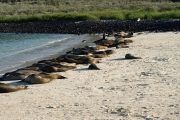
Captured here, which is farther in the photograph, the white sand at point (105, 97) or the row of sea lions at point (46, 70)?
the row of sea lions at point (46, 70)

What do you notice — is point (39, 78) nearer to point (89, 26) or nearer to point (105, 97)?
point (105, 97)

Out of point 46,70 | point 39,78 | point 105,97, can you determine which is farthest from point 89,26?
point 105,97

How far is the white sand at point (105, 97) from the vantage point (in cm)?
1135

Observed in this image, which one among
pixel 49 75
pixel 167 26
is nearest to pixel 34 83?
pixel 49 75

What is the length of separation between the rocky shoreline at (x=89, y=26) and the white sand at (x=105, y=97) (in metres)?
28.6

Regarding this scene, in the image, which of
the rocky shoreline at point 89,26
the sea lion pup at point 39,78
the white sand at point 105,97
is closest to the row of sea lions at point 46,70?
the sea lion pup at point 39,78

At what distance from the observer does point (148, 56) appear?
23328mm

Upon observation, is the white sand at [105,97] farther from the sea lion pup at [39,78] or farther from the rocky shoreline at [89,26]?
the rocky shoreline at [89,26]

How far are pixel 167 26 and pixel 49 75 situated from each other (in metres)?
31.9

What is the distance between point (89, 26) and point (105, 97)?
41044mm

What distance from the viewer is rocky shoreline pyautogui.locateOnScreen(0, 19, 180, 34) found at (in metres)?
48.3

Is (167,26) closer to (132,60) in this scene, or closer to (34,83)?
(132,60)

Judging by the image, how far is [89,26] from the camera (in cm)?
5406

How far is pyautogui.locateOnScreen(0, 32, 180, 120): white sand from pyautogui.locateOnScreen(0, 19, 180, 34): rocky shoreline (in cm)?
2861
